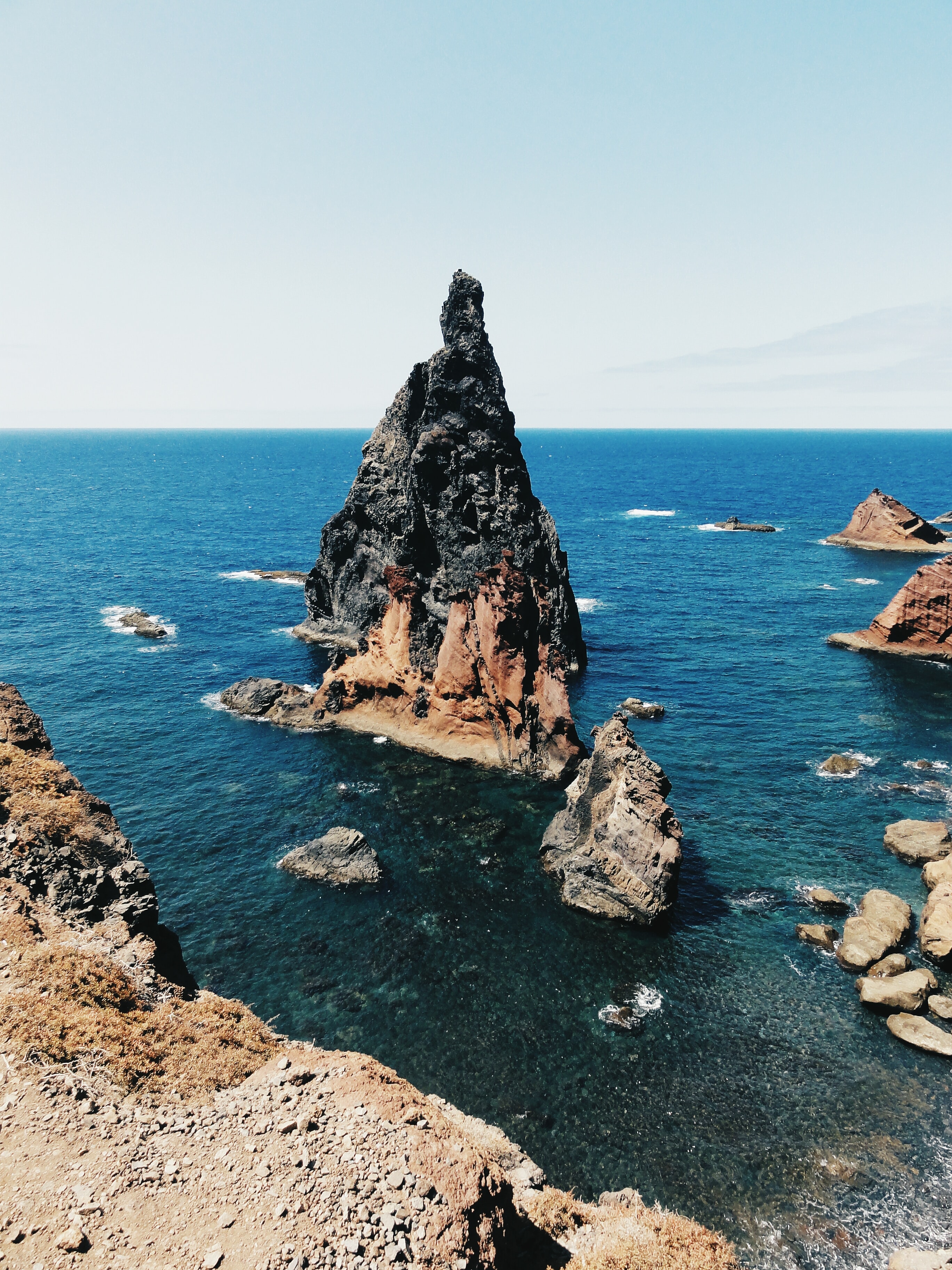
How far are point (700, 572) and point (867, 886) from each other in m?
82.1

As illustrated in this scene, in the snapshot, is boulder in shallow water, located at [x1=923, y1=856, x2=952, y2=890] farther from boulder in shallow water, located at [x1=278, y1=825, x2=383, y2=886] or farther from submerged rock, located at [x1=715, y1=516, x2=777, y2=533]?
submerged rock, located at [x1=715, y1=516, x2=777, y2=533]

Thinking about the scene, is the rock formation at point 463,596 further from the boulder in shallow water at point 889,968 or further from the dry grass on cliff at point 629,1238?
the dry grass on cliff at point 629,1238

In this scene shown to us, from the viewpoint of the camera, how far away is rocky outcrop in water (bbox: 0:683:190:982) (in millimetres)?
25125

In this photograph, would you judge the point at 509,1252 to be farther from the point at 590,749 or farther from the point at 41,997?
the point at 590,749

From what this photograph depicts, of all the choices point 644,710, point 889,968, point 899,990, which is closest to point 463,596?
point 644,710

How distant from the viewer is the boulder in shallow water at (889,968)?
3775 centimetres

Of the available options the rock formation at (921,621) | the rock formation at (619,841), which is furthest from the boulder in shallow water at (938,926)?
the rock formation at (921,621)

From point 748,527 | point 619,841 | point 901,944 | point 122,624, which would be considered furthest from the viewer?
point 748,527

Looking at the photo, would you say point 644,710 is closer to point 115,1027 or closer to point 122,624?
point 115,1027

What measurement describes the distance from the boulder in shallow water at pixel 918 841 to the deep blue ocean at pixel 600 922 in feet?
3.61

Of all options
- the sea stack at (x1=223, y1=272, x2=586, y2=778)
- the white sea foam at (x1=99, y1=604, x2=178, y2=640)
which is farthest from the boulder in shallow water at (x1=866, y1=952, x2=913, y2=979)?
the white sea foam at (x1=99, y1=604, x2=178, y2=640)

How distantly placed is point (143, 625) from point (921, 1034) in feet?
283

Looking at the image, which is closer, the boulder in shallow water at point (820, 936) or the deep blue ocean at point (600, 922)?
the deep blue ocean at point (600, 922)

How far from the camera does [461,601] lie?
63.4 meters
